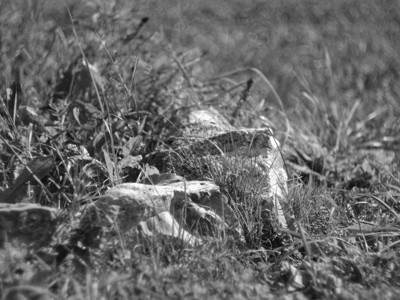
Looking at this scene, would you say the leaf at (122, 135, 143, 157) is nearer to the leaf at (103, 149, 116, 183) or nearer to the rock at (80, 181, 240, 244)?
the leaf at (103, 149, 116, 183)

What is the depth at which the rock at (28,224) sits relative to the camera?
2.30 meters

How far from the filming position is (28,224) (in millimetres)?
2307

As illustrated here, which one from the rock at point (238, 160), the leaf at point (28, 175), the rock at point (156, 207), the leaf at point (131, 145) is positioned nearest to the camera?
the rock at point (156, 207)

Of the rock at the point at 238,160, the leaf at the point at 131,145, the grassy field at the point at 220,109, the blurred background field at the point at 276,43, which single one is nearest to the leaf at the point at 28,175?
the grassy field at the point at 220,109

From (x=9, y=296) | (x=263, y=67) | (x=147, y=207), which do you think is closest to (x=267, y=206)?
(x=147, y=207)

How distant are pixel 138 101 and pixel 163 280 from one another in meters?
1.58

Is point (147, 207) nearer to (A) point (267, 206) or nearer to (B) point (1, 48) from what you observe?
(A) point (267, 206)

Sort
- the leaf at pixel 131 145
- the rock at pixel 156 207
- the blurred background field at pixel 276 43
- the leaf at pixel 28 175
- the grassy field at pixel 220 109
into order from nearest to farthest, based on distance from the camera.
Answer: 1. the grassy field at pixel 220 109
2. the rock at pixel 156 207
3. the leaf at pixel 28 175
4. the leaf at pixel 131 145
5. the blurred background field at pixel 276 43

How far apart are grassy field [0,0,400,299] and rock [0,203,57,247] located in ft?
0.17

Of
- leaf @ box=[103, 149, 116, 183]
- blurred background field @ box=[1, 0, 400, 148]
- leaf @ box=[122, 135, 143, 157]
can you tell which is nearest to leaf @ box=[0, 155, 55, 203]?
leaf @ box=[103, 149, 116, 183]

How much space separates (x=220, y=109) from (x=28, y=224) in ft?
5.51

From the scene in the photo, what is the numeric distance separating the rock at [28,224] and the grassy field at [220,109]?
0.05 meters

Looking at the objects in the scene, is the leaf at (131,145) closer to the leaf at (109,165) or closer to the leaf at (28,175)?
the leaf at (109,165)

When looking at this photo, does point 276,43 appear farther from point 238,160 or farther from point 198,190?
point 198,190
